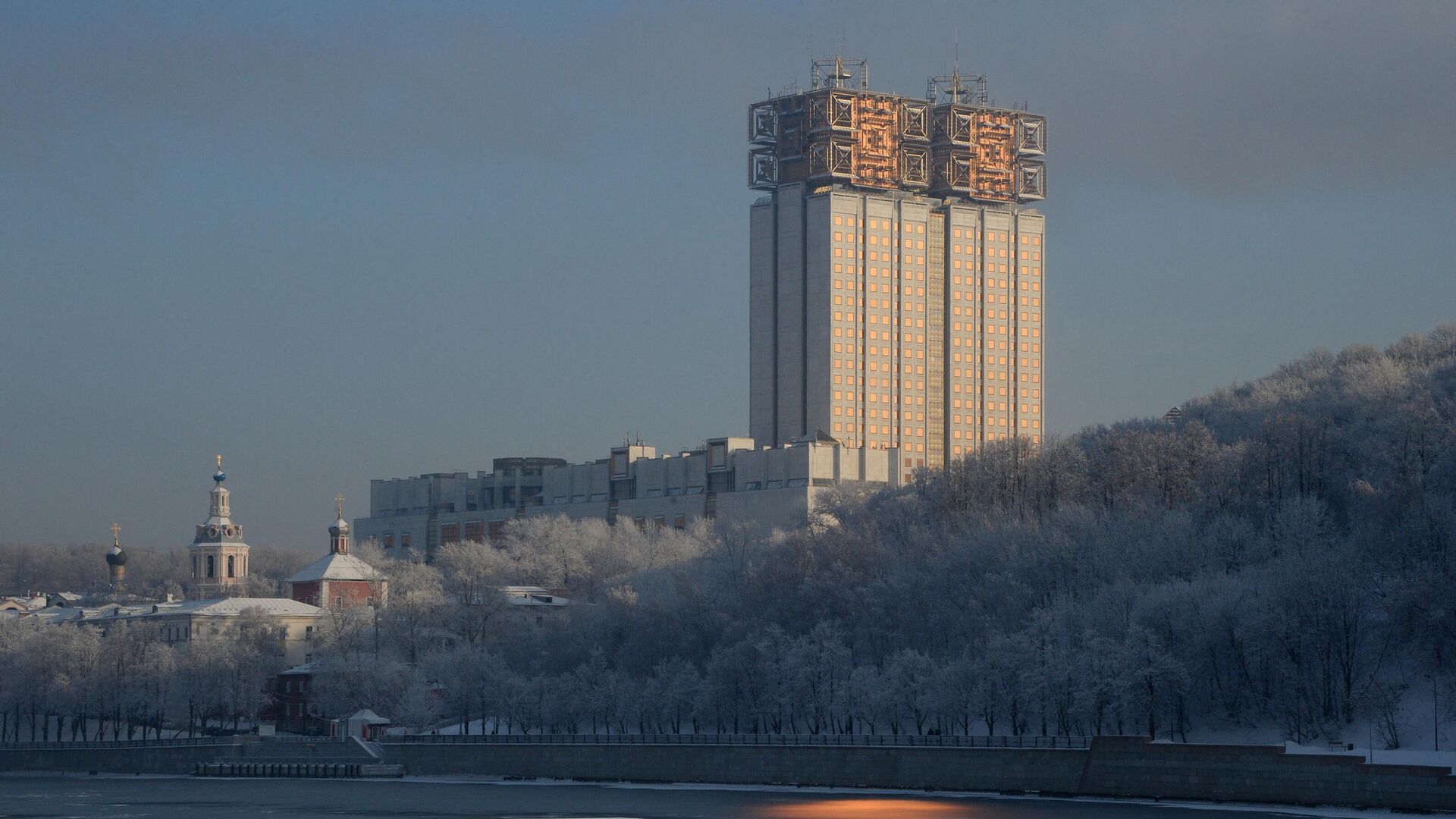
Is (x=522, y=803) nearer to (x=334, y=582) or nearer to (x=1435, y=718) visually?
(x=1435, y=718)

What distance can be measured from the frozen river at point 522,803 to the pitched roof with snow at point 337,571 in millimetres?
70205

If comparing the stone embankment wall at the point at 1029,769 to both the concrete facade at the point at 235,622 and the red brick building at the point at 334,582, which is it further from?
the red brick building at the point at 334,582

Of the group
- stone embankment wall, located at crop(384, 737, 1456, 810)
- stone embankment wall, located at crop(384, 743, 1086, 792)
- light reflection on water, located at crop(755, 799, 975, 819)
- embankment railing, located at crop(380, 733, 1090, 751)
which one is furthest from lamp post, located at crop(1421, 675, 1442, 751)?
light reflection on water, located at crop(755, 799, 975, 819)

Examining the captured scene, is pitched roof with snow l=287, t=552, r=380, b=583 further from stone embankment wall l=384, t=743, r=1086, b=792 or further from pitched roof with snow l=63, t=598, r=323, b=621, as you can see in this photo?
stone embankment wall l=384, t=743, r=1086, b=792

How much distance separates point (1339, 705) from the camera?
9119cm

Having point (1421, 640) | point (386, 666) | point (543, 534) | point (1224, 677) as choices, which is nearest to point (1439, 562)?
point (1421, 640)

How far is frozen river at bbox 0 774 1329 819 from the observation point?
273ft

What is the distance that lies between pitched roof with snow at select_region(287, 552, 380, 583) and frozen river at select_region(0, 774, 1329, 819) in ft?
230

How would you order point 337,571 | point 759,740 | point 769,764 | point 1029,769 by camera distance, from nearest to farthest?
point 1029,769
point 769,764
point 759,740
point 337,571

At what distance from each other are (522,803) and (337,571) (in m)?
102

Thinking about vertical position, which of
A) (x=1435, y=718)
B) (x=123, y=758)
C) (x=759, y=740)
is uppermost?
(x=1435, y=718)

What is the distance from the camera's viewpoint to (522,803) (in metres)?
94.1

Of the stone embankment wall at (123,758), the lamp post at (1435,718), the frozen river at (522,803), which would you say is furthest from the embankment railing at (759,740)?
the stone embankment wall at (123,758)

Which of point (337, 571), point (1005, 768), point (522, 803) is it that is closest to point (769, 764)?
point (522, 803)
